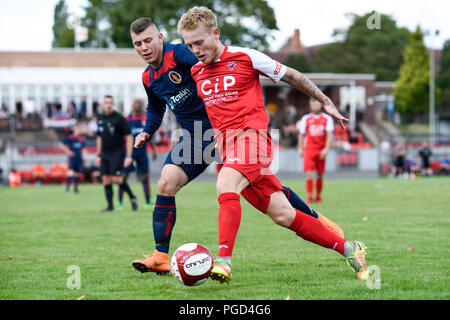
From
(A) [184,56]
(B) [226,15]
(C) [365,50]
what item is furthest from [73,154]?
(C) [365,50]

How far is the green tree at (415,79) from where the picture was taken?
59500 millimetres

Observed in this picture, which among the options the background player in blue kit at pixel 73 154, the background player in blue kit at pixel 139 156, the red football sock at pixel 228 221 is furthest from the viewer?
the background player in blue kit at pixel 73 154

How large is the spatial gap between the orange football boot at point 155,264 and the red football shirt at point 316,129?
9.08 meters

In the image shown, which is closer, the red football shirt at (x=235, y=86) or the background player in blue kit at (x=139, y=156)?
the red football shirt at (x=235, y=86)

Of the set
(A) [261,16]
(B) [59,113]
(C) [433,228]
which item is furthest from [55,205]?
(A) [261,16]

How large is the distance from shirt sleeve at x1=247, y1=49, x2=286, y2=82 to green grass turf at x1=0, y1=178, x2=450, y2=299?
69.9 inches

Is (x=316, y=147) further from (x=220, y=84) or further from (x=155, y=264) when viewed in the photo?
(x=220, y=84)

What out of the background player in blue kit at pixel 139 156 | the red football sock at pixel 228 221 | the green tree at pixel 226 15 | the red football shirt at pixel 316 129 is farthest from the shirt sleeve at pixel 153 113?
the green tree at pixel 226 15

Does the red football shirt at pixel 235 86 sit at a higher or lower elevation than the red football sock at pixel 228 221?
higher

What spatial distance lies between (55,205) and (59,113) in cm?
2241

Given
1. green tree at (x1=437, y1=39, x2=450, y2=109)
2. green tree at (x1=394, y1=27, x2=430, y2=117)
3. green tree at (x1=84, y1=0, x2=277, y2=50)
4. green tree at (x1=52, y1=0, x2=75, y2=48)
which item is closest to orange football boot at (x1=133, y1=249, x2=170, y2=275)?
green tree at (x1=84, y1=0, x2=277, y2=50)

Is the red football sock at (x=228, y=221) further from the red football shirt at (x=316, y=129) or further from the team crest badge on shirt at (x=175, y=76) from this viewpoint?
the red football shirt at (x=316, y=129)

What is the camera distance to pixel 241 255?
7105 millimetres
